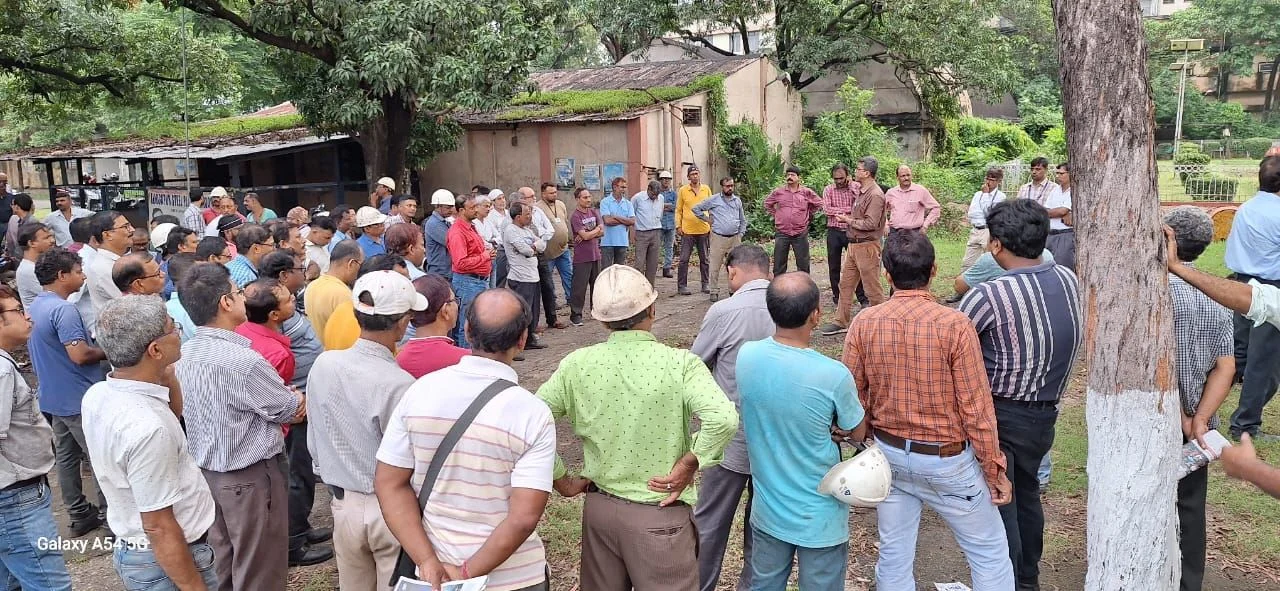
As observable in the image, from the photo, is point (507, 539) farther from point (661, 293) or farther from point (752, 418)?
point (661, 293)

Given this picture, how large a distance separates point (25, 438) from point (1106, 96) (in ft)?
14.0

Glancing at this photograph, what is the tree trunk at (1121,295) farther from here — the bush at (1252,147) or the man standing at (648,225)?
the bush at (1252,147)

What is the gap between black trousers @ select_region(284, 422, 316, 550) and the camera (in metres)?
4.79

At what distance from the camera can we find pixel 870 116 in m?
22.3

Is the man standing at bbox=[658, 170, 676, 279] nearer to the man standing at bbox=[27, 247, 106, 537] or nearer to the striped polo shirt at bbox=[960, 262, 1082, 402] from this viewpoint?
the man standing at bbox=[27, 247, 106, 537]

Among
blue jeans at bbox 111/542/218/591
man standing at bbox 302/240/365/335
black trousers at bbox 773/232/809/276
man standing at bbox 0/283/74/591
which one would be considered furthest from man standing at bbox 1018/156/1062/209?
man standing at bbox 0/283/74/591

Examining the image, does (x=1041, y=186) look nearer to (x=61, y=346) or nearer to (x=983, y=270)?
(x=983, y=270)

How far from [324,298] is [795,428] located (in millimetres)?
3058

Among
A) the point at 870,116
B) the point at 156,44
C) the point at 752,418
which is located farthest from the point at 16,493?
the point at 870,116

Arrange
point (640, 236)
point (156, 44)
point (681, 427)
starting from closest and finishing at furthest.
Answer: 1. point (681, 427)
2. point (640, 236)
3. point (156, 44)

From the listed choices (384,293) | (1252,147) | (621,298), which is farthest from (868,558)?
(1252,147)

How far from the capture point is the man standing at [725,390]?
3.78 m

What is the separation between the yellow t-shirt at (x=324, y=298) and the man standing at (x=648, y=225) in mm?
6658

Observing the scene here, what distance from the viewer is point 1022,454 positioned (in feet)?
12.0
